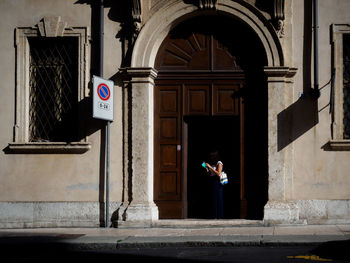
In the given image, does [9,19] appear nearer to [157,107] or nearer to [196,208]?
[157,107]

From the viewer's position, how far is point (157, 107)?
45.8ft

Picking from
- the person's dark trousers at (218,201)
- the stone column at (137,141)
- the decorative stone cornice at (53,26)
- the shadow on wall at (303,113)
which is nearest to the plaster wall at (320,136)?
the shadow on wall at (303,113)

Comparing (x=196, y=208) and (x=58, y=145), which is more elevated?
(x=58, y=145)

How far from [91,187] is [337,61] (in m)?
5.81

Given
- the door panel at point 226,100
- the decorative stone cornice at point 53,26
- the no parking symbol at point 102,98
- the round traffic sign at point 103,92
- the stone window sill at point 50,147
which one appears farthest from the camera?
the door panel at point 226,100

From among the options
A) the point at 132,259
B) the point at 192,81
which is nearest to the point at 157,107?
the point at 192,81

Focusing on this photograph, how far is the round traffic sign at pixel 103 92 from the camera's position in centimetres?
1293

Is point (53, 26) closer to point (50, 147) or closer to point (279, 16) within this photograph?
point (50, 147)

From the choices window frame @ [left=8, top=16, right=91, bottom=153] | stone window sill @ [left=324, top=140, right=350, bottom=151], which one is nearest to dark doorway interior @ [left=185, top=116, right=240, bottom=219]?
stone window sill @ [left=324, top=140, right=350, bottom=151]

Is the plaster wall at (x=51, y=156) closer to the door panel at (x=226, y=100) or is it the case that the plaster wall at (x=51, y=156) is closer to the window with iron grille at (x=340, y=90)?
the door panel at (x=226, y=100)

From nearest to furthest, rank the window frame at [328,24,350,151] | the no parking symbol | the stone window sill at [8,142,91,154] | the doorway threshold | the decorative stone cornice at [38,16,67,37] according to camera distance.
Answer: the no parking symbol < the doorway threshold < the window frame at [328,24,350,151] < the stone window sill at [8,142,91,154] < the decorative stone cornice at [38,16,67,37]

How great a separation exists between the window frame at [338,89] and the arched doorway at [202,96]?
159cm

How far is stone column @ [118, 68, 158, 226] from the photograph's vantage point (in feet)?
44.1

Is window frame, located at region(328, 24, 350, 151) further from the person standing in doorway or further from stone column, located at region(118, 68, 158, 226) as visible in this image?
stone column, located at region(118, 68, 158, 226)
